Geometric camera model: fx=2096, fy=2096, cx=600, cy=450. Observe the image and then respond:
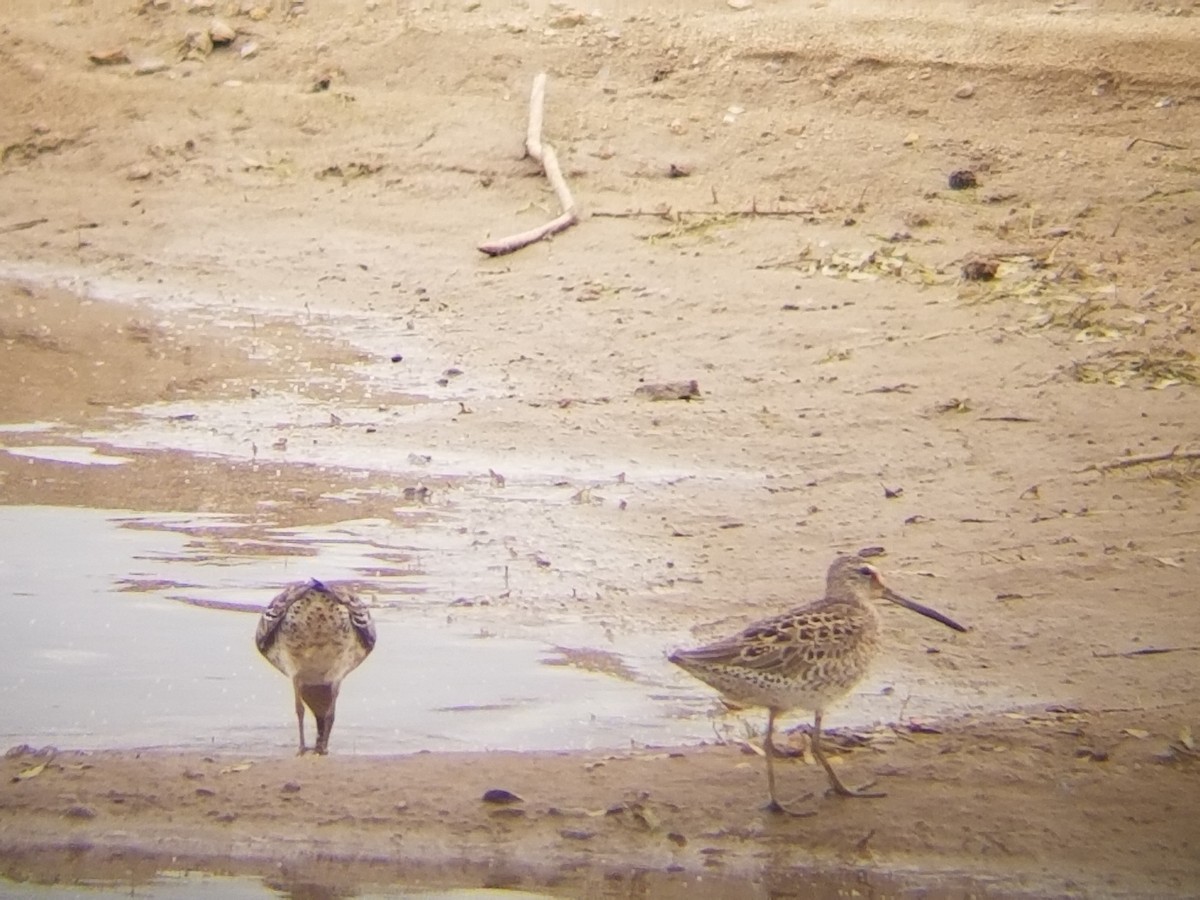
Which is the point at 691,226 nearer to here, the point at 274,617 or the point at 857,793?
the point at 274,617

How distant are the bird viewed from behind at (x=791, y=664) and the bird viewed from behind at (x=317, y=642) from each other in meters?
1.31

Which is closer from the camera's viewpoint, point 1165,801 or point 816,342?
point 1165,801

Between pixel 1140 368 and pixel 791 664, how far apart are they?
215 inches

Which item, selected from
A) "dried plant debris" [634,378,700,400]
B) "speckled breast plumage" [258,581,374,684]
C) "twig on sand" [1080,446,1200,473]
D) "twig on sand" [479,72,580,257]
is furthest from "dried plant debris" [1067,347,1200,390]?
"speckled breast plumage" [258,581,374,684]

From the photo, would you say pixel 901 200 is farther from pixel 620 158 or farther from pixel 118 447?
pixel 118 447

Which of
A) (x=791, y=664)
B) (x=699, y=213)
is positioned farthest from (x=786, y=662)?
(x=699, y=213)

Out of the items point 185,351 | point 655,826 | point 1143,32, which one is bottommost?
point 655,826

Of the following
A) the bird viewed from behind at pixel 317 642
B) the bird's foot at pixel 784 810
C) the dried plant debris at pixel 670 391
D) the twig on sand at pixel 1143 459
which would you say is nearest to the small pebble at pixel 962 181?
the dried plant debris at pixel 670 391

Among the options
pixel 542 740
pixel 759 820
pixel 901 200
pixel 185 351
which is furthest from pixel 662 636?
pixel 901 200

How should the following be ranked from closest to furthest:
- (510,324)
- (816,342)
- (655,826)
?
(655,826) → (816,342) → (510,324)

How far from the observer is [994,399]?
10852mm

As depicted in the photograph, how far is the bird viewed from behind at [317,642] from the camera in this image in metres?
6.99

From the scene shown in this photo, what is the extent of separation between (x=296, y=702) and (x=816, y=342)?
564cm

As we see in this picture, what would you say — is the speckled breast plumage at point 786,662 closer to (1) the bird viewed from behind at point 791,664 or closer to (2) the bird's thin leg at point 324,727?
(1) the bird viewed from behind at point 791,664
